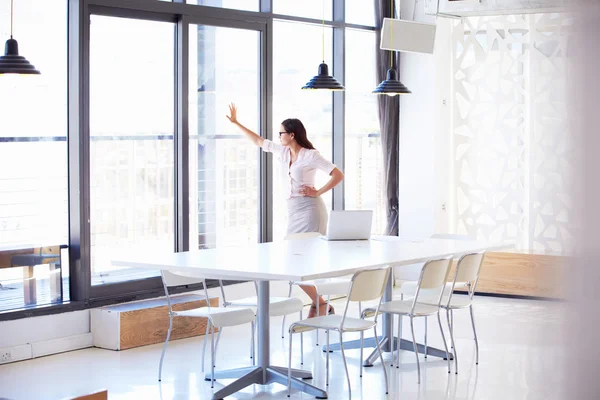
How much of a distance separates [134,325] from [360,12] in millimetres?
4625

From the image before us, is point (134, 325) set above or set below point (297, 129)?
below

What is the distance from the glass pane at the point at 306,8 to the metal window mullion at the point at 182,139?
53.1 inches

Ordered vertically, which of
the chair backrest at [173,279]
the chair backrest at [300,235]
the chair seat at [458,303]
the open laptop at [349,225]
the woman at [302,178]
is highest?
the woman at [302,178]

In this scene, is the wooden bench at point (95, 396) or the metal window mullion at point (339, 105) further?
the metal window mullion at point (339, 105)

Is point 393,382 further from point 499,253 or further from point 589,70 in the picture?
point 589,70

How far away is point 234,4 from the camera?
7.56 metres

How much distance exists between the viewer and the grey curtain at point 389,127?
909cm

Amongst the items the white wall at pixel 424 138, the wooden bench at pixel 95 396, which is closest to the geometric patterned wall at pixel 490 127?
the white wall at pixel 424 138

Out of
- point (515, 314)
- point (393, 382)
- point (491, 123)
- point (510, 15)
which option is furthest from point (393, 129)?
point (393, 382)

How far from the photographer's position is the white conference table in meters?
4.62

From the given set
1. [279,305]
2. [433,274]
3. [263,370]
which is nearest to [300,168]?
[279,305]

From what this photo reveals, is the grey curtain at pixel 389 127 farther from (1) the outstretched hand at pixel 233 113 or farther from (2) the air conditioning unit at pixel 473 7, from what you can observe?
(1) the outstretched hand at pixel 233 113

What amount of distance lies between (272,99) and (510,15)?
2.67m

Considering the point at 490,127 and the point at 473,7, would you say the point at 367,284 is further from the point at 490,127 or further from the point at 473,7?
the point at 490,127
